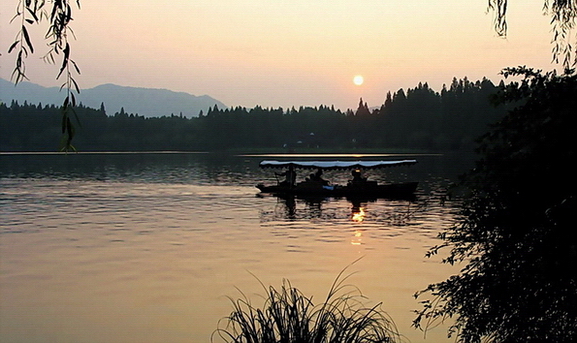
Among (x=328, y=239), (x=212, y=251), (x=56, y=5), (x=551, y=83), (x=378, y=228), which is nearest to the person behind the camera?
(x=56, y=5)

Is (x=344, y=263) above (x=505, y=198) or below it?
below

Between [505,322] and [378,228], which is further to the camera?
[378,228]

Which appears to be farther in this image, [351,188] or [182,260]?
[351,188]

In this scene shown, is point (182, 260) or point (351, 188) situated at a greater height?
point (351, 188)

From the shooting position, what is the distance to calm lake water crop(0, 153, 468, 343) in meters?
18.4

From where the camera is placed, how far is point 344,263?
26.7 m

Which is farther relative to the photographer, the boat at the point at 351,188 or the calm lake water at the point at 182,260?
the boat at the point at 351,188

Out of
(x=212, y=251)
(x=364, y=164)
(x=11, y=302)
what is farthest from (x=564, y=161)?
(x=364, y=164)

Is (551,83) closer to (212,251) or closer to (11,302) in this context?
(11,302)

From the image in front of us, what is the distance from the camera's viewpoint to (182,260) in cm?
2717

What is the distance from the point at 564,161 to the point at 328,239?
25.1 m

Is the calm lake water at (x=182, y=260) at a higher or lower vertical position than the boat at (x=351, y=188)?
lower

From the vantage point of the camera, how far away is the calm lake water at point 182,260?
60.3 ft

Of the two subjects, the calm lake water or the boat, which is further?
the boat
